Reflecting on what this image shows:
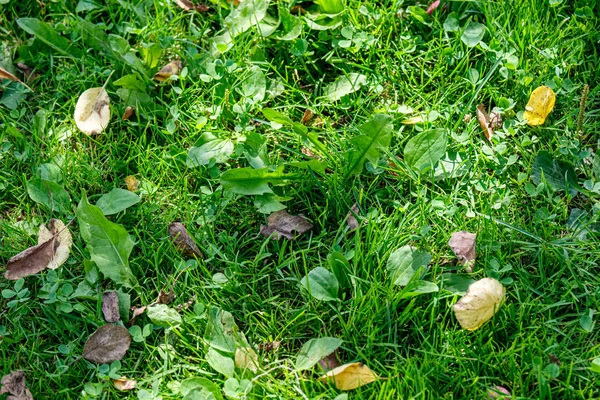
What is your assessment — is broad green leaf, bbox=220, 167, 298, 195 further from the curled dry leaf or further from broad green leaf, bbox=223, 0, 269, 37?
broad green leaf, bbox=223, 0, 269, 37

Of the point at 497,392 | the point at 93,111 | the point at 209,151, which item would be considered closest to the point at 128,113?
the point at 93,111

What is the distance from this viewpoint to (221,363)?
6.78 ft

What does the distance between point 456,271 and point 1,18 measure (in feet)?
7.00

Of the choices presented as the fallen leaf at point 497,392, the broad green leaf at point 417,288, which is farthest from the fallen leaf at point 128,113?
the fallen leaf at point 497,392

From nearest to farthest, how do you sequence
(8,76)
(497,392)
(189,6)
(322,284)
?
(497,392), (322,284), (8,76), (189,6)

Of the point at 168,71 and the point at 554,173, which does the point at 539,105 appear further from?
the point at 168,71

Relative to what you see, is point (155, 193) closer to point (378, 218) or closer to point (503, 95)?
point (378, 218)

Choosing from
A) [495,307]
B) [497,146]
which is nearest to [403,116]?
[497,146]

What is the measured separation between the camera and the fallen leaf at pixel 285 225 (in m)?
2.35

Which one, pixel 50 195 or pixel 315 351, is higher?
pixel 50 195

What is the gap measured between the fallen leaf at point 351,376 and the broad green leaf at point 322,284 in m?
0.23

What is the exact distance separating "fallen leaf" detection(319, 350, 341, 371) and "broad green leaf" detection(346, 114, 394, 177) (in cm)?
64

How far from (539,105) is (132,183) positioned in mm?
1466

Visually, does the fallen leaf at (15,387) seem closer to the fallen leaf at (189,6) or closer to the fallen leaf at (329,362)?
the fallen leaf at (329,362)
